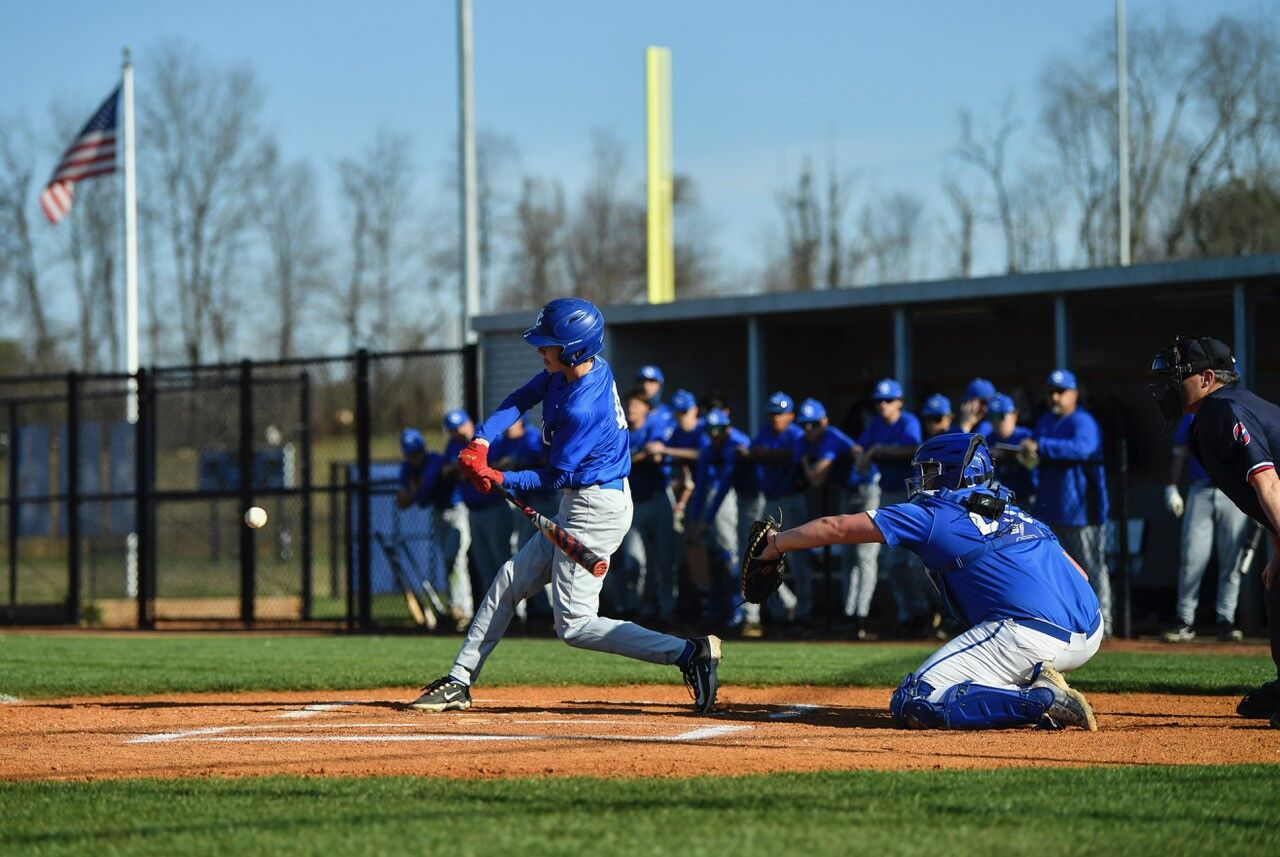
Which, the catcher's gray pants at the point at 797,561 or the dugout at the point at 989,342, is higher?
the dugout at the point at 989,342

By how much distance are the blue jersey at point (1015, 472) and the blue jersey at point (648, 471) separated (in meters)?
3.35

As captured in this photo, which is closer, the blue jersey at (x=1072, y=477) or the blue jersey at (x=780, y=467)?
the blue jersey at (x=1072, y=477)

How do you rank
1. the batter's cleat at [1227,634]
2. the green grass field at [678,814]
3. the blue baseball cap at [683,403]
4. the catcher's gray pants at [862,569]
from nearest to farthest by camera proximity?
the green grass field at [678,814]
the batter's cleat at [1227,634]
the catcher's gray pants at [862,569]
the blue baseball cap at [683,403]

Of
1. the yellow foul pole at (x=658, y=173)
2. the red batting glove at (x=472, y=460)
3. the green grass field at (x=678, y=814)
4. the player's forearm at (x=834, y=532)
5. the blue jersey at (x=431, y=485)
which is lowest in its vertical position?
the green grass field at (x=678, y=814)

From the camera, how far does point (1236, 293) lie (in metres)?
14.4

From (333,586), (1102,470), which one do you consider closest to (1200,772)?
(1102,470)

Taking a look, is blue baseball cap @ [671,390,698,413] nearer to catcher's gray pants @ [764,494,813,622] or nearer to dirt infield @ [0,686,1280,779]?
catcher's gray pants @ [764,494,813,622]

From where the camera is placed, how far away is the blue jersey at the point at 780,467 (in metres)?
14.7

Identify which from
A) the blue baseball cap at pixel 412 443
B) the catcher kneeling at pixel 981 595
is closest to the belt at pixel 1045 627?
the catcher kneeling at pixel 981 595

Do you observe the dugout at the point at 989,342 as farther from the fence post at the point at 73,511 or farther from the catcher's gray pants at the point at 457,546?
the fence post at the point at 73,511

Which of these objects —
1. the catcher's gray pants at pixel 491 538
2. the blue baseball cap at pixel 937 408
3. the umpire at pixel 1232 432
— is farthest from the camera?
the catcher's gray pants at pixel 491 538

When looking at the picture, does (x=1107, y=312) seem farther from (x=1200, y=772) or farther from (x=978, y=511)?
(x=1200, y=772)

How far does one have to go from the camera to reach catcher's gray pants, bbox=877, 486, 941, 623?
1409cm

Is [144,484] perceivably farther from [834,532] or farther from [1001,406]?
[834,532]
